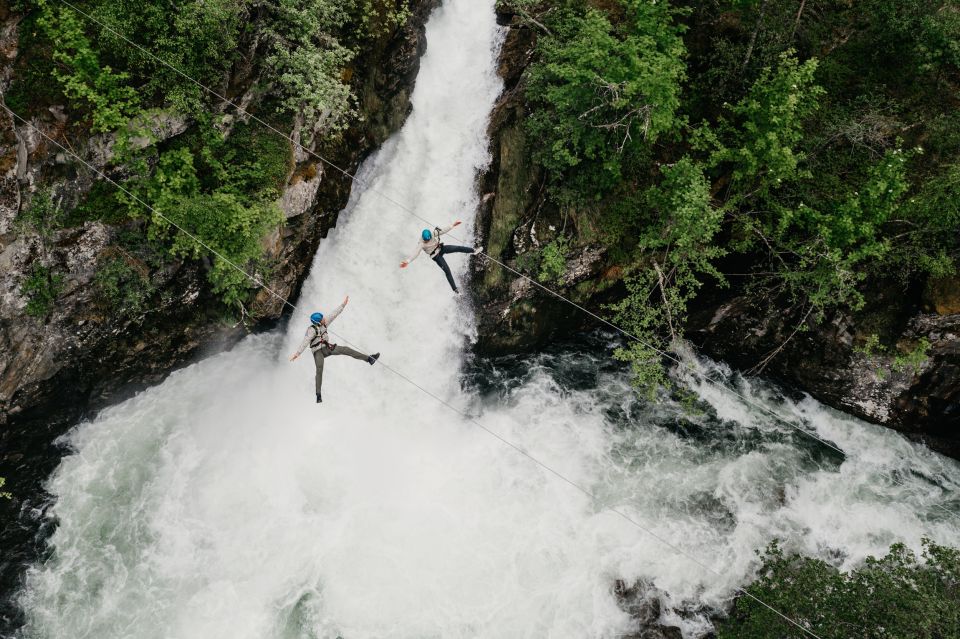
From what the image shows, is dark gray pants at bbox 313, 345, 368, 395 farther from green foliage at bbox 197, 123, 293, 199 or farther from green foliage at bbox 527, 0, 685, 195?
green foliage at bbox 527, 0, 685, 195

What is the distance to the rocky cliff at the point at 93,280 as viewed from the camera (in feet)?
33.8

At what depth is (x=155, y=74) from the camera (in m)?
10.7

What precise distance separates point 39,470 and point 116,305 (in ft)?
13.9

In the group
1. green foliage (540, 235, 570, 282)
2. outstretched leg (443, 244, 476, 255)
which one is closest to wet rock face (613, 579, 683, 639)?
green foliage (540, 235, 570, 282)

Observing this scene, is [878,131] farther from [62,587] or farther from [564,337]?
[62,587]

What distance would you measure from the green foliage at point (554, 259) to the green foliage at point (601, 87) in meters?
1.41

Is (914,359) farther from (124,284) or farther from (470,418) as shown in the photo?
(124,284)

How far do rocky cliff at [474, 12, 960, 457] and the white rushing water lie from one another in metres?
0.61

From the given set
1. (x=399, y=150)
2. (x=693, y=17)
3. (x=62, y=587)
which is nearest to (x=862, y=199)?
(x=693, y=17)

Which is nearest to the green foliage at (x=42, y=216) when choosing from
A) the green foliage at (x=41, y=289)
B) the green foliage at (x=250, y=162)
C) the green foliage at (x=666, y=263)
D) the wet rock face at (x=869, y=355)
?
the green foliage at (x=41, y=289)

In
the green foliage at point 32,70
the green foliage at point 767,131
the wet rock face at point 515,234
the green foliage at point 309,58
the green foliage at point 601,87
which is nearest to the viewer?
the green foliage at point 32,70

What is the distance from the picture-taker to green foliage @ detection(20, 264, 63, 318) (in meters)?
10.4

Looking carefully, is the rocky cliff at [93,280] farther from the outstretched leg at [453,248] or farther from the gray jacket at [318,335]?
the outstretched leg at [453,248]

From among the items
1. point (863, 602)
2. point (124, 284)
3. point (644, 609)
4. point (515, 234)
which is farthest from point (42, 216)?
point (863, 602)
